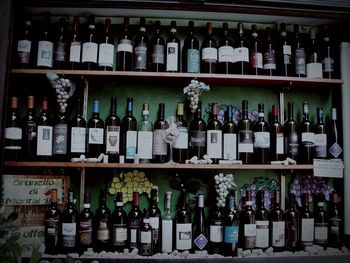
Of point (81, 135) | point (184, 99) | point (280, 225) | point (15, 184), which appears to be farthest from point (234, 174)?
point (15, 184)

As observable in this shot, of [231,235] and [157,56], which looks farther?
[157,56]

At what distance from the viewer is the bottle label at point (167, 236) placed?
6.59 feet

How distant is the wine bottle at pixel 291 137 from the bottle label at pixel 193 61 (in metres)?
0.64

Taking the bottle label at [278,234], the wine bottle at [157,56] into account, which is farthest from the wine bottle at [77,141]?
the bottle label at [278,234]

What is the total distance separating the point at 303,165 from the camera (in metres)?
2.06

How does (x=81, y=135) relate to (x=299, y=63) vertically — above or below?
below

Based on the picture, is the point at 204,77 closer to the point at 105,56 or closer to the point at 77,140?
the point at 105,56

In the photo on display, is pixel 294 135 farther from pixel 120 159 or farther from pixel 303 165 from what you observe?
pixel 120 159

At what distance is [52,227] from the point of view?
1980 mm

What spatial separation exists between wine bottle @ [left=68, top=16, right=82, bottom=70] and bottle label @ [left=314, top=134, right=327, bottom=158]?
149cm

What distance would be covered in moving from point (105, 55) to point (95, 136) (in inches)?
18.4

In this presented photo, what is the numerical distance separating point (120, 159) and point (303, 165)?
1040mm

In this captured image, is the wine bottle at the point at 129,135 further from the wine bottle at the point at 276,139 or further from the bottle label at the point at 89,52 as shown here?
the wine bottle at the point at 276,139

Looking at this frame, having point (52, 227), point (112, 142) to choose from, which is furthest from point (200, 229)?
point (52, 227)
